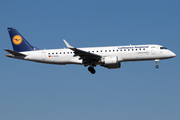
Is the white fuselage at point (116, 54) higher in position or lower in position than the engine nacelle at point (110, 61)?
higher

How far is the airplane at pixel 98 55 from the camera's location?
1736 inches

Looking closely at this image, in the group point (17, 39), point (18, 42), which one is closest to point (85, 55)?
point (18, 42)

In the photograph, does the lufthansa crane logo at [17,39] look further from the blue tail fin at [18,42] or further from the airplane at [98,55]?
the airplane at [98,55]

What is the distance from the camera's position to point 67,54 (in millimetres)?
45875

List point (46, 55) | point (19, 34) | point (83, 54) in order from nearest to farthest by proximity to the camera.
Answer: point (83, 54) < point (46, 55) < point (19, 34)

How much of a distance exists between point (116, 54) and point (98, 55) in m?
2.70

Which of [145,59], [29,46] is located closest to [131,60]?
[145,59]

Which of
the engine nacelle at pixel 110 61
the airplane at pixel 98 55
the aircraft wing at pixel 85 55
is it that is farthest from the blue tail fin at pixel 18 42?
the engine nacelle at pixel 110 61

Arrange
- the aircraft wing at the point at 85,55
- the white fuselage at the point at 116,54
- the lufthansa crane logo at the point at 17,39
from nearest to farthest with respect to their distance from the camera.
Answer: the aircraft wing at the point at 85,55
the white fuselage at the point at 116,54
the lufthansa crane logo at the point at 17,39

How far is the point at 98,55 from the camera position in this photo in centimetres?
→ 4388

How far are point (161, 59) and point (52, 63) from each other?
16487 millimetres

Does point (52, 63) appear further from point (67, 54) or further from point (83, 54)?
point (83, 54)

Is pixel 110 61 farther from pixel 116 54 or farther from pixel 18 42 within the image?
pixel 18 42

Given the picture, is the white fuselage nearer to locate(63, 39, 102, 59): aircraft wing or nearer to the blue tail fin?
locate(63, 39, 102, 59): aircraft wing
